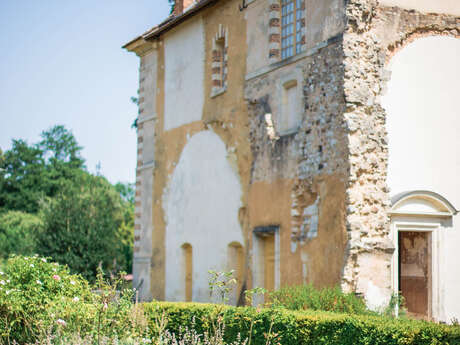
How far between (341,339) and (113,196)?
32158 millimetres

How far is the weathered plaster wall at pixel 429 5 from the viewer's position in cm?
1359

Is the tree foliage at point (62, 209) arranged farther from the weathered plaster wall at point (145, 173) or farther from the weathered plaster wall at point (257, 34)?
the weathered plaster wall at point (257, 34)

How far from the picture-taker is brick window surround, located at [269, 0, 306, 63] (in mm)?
14641

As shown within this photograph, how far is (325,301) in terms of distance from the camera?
11.5m

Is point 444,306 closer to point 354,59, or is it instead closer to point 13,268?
point 354,59

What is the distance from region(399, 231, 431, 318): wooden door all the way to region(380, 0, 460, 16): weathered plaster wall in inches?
180

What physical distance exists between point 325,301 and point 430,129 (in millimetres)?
4541

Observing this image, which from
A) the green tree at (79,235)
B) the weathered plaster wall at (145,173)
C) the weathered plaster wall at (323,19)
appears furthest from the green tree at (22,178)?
the weathered plaster wall at (323,19)

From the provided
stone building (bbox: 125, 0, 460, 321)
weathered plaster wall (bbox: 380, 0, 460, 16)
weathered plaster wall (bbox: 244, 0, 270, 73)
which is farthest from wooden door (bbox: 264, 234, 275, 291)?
weathered plaster wall (bbox: 380, 0, 460, 16)

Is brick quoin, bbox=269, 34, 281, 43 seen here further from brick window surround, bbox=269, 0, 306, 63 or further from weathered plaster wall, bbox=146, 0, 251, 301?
weathered plaster wall, bbox=146, 0, 251, 301

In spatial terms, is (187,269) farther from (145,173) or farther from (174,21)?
(174,21)

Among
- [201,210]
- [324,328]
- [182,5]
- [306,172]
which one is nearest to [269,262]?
[306,172]

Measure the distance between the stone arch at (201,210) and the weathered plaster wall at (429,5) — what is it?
538 cm

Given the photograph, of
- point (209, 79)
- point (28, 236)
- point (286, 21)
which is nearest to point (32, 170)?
point (28, 236)
